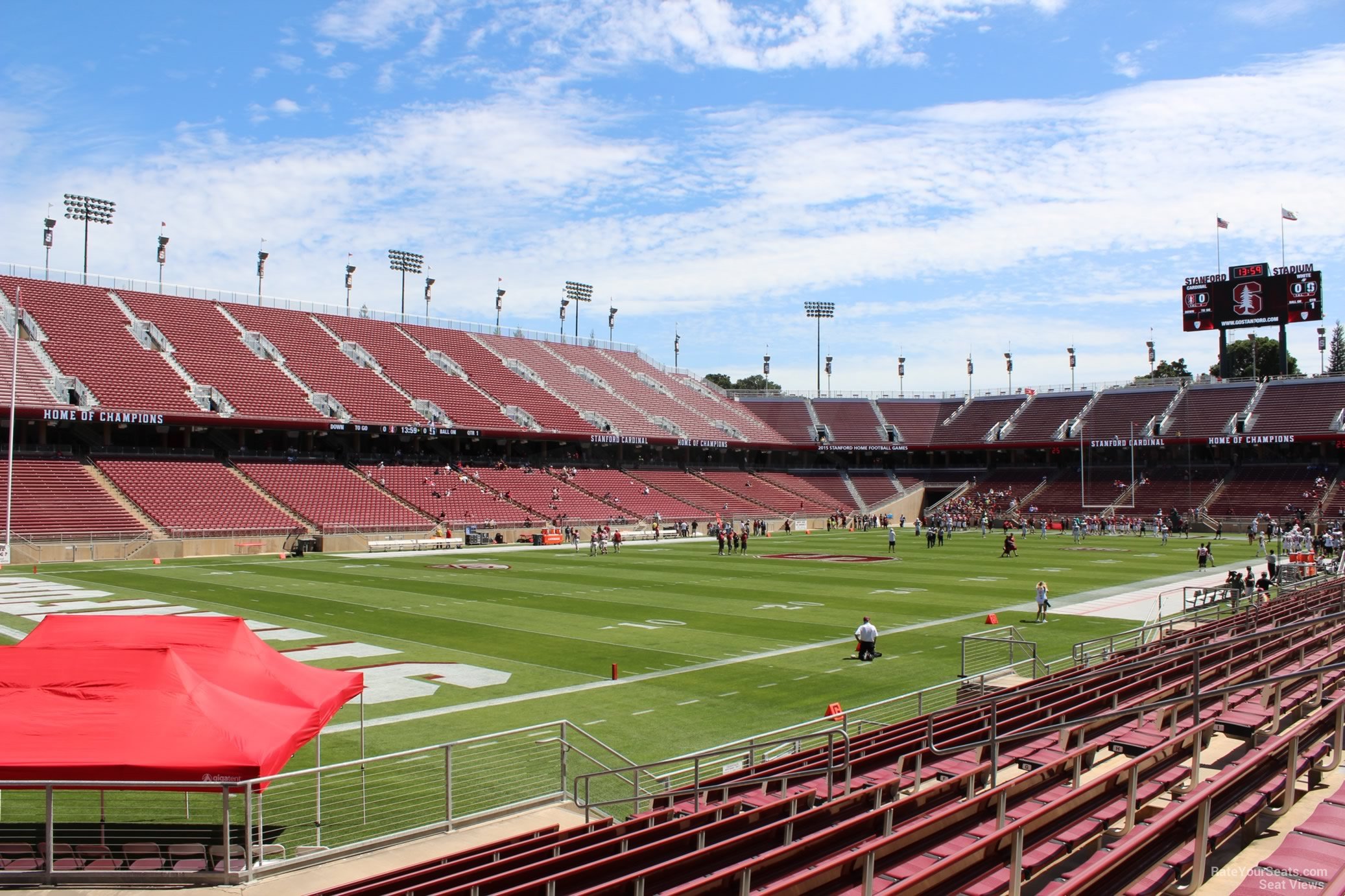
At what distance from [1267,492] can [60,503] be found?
246 ft

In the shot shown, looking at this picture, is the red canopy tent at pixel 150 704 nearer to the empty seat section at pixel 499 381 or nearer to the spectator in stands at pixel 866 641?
the spectator in stands at pixel 866 641

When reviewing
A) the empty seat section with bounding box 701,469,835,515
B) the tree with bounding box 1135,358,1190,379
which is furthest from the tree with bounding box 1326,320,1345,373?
the empty seat section with bounding box 701,469,835,515

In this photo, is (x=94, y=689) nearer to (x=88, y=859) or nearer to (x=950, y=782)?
(x=88, y=859)

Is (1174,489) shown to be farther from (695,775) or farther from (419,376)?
(695,775)

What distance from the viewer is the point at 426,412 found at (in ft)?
227

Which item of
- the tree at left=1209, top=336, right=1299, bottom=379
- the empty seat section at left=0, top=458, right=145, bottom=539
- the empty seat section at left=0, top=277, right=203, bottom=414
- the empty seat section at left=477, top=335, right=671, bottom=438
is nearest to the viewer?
the empty seat section at left=0, top=458, right=145, bottom=539

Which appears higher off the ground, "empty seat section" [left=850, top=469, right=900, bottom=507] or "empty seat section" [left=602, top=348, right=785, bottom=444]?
"empty seat section" [left=602, top=348, right=785, bottom=444]

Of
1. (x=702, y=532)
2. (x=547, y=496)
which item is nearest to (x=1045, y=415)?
(x=702, y=532)

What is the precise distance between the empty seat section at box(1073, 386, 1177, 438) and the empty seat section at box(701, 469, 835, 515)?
24095mm

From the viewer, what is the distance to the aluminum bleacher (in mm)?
6121

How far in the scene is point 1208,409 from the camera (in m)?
82.7

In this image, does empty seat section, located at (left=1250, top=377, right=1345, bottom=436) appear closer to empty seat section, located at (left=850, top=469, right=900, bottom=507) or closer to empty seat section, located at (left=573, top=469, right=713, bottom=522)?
empty seat section, located at (left=850, top=469, right=900, bottom=507)

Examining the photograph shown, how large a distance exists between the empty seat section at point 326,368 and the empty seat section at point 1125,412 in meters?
55.8

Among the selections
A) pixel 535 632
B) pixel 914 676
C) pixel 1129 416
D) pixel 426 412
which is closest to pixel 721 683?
pixel 914 676
